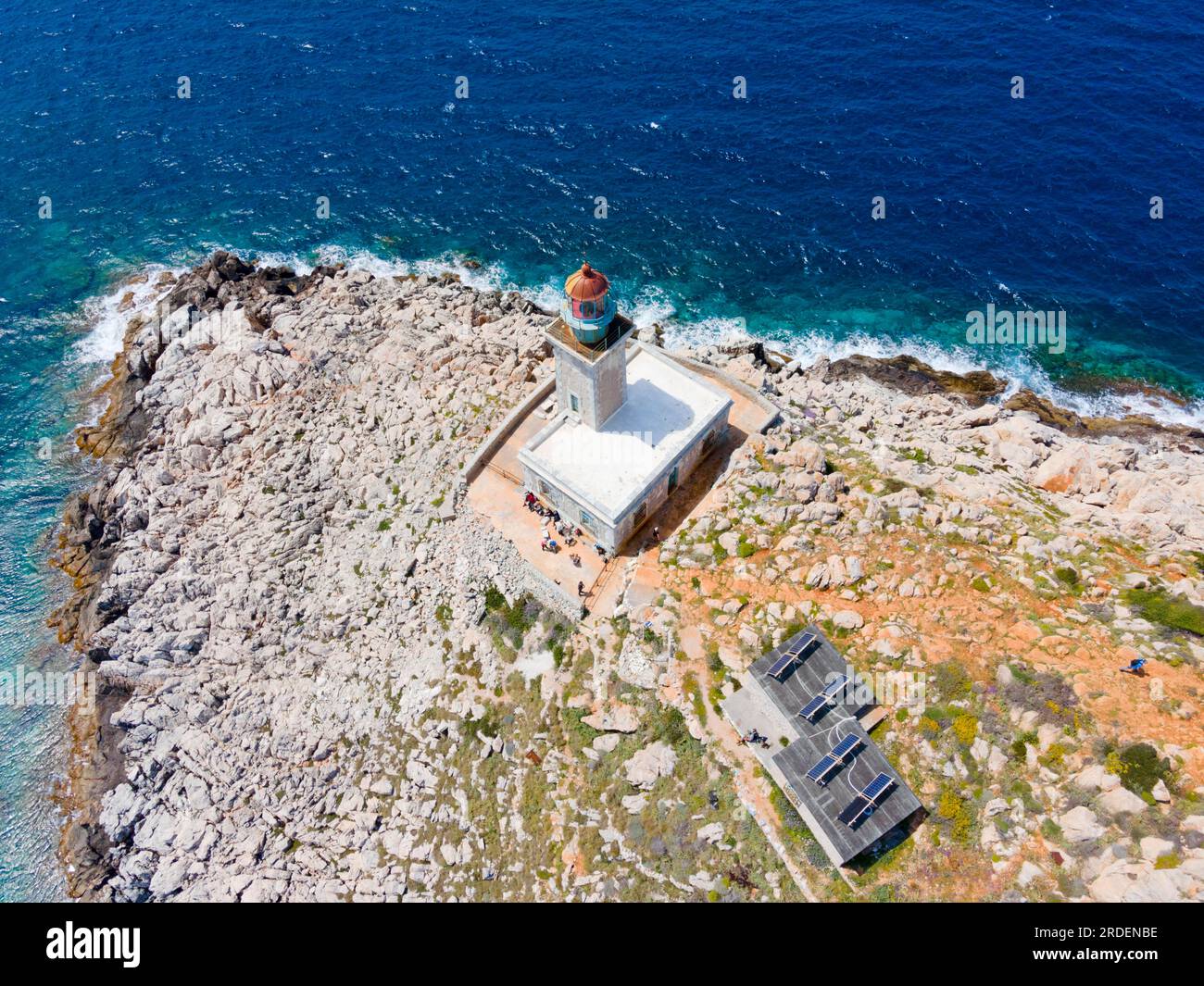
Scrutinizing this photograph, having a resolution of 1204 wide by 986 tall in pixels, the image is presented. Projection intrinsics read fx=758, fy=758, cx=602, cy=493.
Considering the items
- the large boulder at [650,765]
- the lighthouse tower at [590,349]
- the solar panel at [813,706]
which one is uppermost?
the lighthouse tower at [590,349]

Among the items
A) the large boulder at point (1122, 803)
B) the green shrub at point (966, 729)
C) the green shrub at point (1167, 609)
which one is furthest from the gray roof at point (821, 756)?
the green shrub at point (1167, 609)

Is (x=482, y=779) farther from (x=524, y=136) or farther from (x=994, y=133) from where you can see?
(x=994, y=133)

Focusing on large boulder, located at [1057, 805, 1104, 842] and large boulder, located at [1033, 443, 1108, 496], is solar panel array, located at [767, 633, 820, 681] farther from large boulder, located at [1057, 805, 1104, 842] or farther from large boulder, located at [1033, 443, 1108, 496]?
large boulder, located at [1033, 443, 1108, 496]

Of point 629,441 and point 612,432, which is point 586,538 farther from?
point 612,432

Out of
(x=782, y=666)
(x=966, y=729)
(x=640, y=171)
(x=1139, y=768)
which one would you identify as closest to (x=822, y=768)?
(x=782, y=666)

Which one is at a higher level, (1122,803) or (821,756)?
(1122,803)

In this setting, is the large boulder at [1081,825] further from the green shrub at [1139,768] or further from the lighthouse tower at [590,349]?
the lighthouse tower at [590,349]

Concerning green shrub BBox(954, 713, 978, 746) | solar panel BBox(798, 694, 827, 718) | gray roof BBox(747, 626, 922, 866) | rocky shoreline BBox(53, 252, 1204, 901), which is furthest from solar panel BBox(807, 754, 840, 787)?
green shrub BBox(954, 713, 978, 746)
